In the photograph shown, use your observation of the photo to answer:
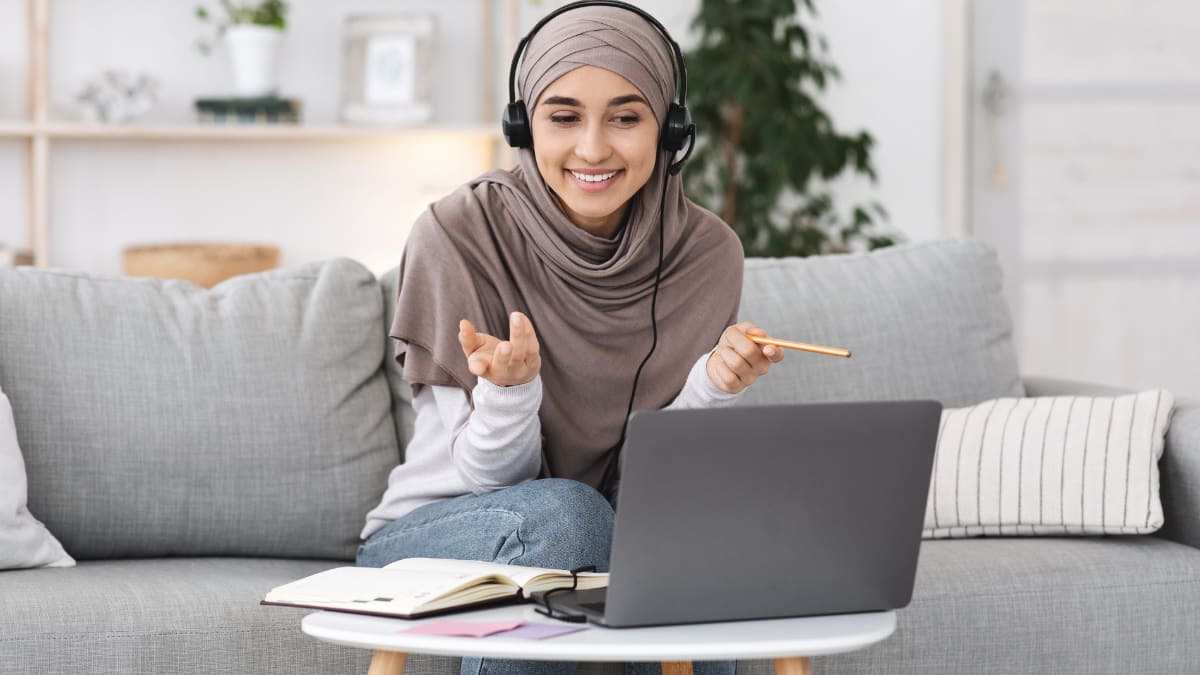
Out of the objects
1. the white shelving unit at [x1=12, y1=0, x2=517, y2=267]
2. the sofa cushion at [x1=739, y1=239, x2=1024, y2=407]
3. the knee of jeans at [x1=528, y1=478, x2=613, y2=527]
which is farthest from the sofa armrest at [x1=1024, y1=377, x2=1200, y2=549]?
the white shelving unit at [x1=12, y1=0, x2=517, y2=267]

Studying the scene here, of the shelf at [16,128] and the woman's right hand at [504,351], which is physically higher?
the shelf at [16,128]

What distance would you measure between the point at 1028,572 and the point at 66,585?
3.79 feet

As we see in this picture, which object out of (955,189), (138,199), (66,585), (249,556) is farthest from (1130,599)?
(138,199)

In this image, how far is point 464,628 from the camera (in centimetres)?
96

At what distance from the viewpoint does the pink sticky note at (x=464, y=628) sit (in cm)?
95

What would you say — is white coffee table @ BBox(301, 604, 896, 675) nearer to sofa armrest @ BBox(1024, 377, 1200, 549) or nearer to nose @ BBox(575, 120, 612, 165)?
nose @ BBox(575, 120, 612, 165)

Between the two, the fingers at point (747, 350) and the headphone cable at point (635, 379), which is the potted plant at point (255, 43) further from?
the fingers at point (747, 350)

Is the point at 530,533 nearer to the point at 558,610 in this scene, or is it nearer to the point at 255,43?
the point at 558,610

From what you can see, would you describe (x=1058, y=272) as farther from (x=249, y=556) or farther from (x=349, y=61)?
(x=249, y=556)

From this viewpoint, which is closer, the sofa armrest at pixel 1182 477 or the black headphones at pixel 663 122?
the black headphones at pixel 663 122

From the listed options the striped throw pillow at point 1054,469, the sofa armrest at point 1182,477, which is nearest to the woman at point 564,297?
the striped throw pillow at point 1054,469

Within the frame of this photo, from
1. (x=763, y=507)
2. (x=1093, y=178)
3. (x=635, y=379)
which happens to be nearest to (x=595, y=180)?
(x=635, y=379)

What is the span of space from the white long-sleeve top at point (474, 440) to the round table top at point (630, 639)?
0.35 meters

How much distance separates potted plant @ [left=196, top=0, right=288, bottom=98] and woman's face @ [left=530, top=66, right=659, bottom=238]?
6.47 ft
